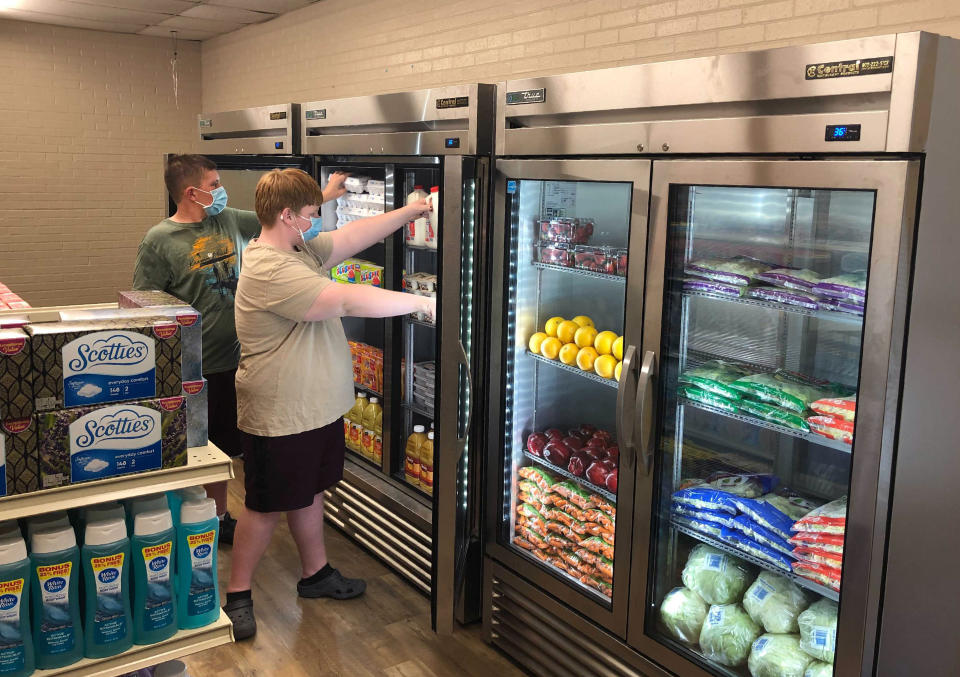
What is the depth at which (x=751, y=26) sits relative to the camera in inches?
120

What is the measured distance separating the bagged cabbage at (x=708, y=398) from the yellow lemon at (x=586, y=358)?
522mm

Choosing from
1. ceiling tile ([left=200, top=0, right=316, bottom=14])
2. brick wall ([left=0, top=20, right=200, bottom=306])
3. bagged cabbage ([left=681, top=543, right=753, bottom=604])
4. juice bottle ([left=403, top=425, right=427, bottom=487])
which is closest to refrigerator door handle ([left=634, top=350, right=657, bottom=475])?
bagged cabbage ([left=681, top=543, right=753, bottom=604])

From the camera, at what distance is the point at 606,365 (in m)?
3.04

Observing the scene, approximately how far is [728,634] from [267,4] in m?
5.40

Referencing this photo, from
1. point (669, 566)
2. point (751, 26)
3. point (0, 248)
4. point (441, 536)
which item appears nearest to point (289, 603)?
point (441, 536)

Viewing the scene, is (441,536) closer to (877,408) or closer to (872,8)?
(877,408)

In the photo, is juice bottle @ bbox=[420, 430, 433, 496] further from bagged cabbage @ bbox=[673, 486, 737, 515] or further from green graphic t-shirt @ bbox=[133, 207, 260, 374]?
bagged cabbage @ bbox=[673, 486, 737, 515]

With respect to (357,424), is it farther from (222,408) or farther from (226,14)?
(226,14)

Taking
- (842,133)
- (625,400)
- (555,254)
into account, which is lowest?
(625,400)

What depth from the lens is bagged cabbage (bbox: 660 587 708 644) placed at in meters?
2.71

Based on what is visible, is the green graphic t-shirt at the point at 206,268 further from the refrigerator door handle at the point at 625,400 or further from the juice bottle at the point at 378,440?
the refrigerator door handle at the point at 625,400

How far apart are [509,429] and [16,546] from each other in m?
1.87

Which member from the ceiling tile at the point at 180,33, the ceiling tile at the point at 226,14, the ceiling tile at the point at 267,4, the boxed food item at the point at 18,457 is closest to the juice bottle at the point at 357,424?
the boxed food item at the point at 18,457

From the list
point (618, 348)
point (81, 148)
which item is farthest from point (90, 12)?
point (618, 348)
